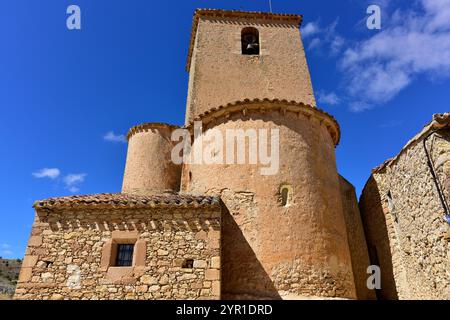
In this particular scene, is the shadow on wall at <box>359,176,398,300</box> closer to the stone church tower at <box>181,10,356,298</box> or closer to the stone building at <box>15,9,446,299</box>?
the stone building at <box>15,9,446,299</box>

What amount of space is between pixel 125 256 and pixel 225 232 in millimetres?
2508

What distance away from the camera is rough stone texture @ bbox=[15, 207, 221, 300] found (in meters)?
7.06

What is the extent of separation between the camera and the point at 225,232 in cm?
848

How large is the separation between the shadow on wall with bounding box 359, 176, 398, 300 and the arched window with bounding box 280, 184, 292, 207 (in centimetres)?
359

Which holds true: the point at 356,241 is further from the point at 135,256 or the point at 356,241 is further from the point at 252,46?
the point at 252,46

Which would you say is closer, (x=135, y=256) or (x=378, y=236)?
(x=135, y=256)

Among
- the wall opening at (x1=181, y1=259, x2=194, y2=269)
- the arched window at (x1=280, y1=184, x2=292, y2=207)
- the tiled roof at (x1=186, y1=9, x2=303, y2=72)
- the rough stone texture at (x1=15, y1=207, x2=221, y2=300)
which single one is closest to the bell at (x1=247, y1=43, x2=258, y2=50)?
the tiled roof at (x1=186, y1=9, x2=303, y2=72)

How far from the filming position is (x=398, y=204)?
31.1 feet

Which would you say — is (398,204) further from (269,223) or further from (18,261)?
(18,261)

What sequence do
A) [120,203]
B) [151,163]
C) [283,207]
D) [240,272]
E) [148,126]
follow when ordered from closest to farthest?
[120,203]
[240,272]
[283,207]
[151,163]
[148,126]

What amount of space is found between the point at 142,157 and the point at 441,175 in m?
10.00

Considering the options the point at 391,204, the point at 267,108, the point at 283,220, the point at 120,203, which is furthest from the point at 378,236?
the point at 120,203
